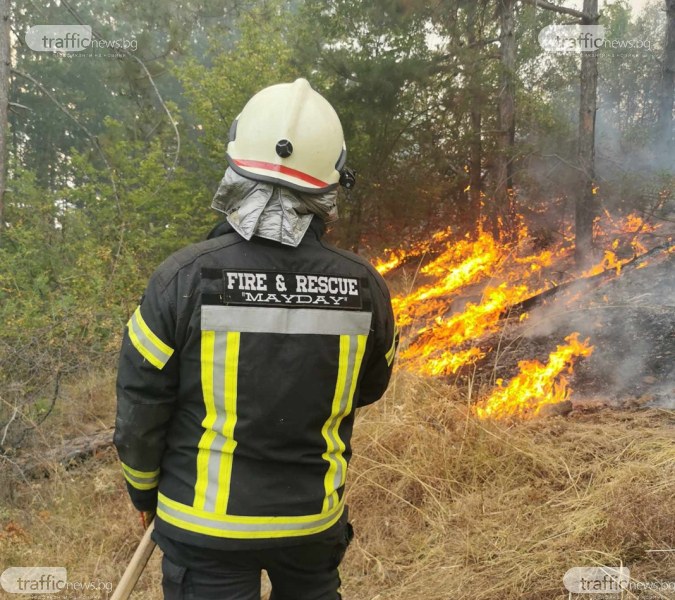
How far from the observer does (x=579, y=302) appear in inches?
257

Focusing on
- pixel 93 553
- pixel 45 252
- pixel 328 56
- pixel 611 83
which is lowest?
pixel 93 553

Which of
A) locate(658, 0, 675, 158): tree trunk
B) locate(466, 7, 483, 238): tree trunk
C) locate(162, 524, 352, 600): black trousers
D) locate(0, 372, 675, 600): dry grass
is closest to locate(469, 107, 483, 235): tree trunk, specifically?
locate(466, 7, 483, 238): tree trunk

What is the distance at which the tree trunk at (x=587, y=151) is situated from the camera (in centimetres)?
725

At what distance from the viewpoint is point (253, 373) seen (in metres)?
1.61

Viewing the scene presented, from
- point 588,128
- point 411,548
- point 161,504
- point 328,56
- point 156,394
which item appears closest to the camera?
point 156,394

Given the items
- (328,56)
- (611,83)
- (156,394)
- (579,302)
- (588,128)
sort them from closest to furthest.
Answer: (156,394) → (579,302) → (588,128) → (328,56) → (611,83)

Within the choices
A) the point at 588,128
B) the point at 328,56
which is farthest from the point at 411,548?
the point at 328,56

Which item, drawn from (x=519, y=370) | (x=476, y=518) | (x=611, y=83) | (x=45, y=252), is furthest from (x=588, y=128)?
(x=611, y=83)

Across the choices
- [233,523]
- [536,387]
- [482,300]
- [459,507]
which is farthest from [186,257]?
[482,300]

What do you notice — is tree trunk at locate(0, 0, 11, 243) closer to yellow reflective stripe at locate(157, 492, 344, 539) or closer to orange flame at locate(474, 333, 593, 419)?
orange flame at locate(474, 333, 593, 419)

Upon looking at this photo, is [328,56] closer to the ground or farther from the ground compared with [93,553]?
farther from the ground

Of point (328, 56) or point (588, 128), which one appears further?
point (328, 56)

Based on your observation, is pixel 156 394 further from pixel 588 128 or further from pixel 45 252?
pixel 45 252

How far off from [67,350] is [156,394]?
4.63 metres
